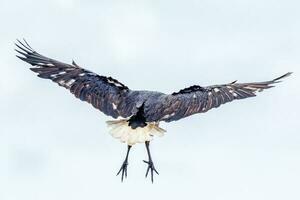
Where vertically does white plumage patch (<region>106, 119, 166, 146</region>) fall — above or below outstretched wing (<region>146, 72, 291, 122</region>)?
below

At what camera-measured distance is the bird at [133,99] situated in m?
27.7

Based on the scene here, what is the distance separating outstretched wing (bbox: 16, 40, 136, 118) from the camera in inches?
1102

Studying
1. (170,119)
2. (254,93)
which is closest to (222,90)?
(254,93)

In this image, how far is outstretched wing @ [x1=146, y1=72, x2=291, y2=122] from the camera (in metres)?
27.7

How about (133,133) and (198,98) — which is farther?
(198,98)

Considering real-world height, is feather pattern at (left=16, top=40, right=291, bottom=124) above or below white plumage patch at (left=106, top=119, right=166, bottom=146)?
above

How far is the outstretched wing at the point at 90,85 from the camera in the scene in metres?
28.0

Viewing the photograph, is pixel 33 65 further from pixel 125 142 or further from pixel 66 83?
pixel 125 142

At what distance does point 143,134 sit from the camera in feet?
91.8

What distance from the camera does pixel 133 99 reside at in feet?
92.6

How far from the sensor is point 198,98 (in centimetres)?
2900

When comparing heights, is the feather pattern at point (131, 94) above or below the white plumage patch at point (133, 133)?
above

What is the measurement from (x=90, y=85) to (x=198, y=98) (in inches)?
117

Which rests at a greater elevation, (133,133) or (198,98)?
(198,98)
